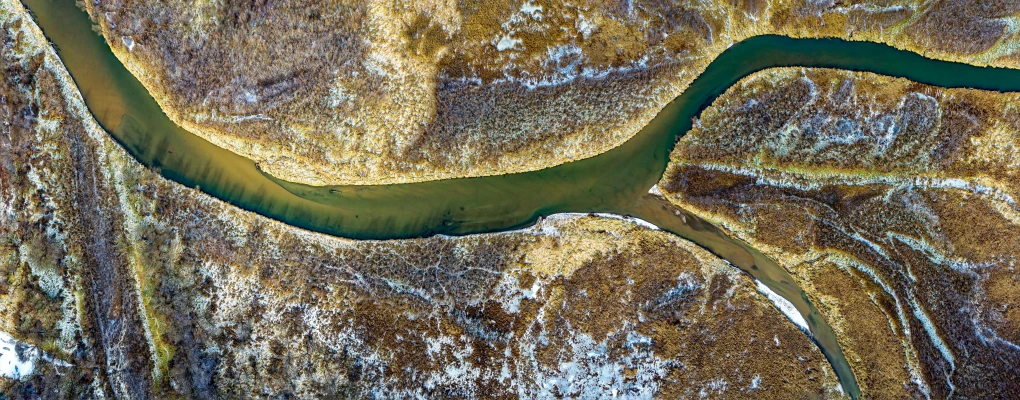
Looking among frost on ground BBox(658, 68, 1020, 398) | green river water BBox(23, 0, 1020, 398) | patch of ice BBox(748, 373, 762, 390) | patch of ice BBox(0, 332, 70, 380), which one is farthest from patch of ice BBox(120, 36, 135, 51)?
patch of ice BBox(748, 373, 762, 390)

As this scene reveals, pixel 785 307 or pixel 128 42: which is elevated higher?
pixel 128 42

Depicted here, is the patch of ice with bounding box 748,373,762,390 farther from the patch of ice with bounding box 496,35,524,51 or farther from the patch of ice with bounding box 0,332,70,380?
the patch of ice with bounding box 0,332,70,380

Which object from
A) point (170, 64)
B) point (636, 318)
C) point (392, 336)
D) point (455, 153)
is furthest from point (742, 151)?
point (170, 64)

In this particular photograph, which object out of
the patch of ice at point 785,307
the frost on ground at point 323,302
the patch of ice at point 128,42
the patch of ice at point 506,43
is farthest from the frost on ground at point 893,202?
the patch of ice at point 128,42

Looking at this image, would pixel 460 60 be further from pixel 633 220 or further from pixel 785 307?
pixel 785 307

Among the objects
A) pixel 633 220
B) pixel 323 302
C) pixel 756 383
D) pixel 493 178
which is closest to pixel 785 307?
pixel 756 383
